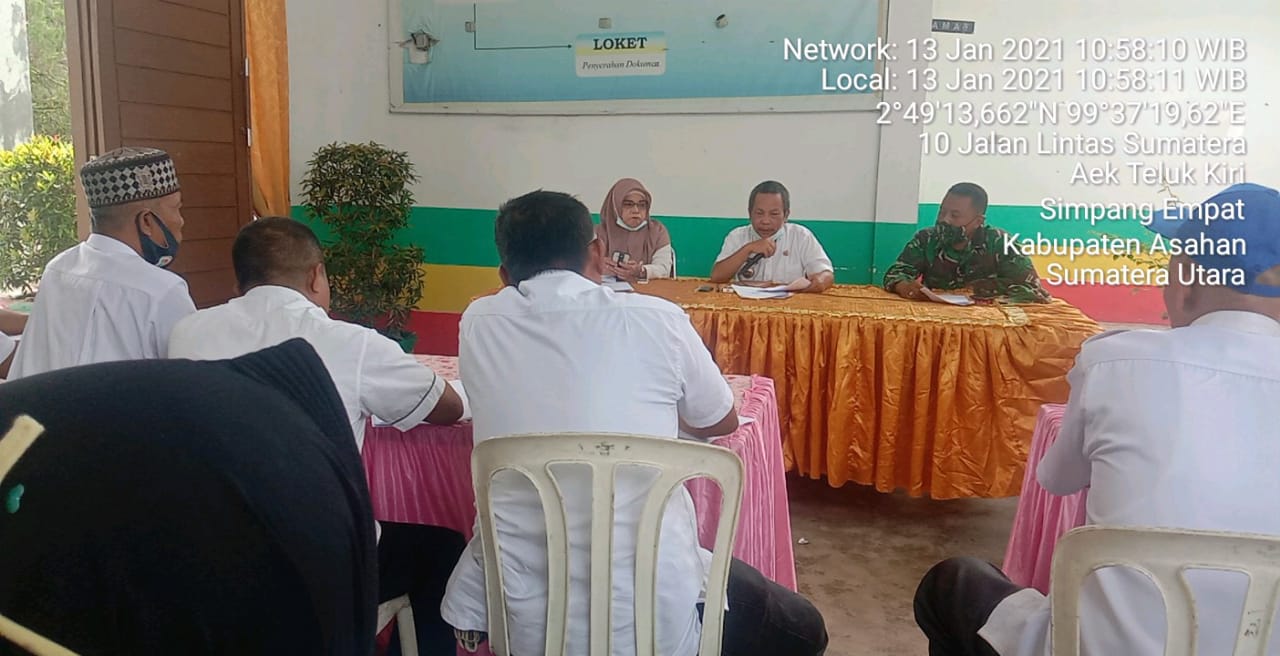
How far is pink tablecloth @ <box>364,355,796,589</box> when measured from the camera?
1.62 m

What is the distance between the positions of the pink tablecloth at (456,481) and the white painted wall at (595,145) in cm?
270

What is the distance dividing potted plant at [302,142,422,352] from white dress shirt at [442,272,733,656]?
126 inches

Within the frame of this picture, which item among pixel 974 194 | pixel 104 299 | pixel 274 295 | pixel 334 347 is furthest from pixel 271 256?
pixel 974 194

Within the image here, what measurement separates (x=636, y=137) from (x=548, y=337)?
11.0 ft

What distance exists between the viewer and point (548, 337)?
1.33 m

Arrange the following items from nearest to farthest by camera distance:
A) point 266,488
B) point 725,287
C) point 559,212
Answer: point 266,488 < point 559,212 < point 725,287

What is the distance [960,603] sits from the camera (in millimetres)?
1371

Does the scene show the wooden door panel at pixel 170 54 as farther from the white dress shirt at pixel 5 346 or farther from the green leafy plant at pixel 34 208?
the white dress shirt at pixel 5 346

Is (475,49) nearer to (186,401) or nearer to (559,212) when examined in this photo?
(559,212)

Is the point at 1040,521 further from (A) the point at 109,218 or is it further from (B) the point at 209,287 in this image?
(B) the point at 209,287

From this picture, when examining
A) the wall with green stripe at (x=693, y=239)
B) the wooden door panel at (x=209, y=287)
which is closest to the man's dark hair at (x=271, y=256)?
the wall with green stripe at (x=693, y=239)

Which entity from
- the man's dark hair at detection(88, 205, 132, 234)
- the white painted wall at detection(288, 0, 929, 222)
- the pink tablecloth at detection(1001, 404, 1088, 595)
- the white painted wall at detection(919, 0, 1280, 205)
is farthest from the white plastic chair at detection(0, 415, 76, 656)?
the white painted wall at detection(919, 0, 1280, 205)

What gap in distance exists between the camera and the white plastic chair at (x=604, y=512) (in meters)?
1.18

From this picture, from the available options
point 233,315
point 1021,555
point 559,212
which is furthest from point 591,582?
point 1021,555
